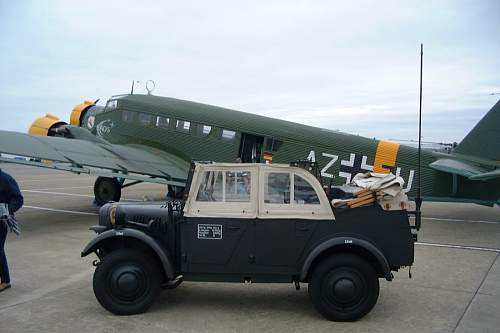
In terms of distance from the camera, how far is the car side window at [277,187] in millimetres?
5121

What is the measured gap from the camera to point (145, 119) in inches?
574

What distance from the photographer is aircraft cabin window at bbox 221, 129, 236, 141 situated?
1342 centimetres

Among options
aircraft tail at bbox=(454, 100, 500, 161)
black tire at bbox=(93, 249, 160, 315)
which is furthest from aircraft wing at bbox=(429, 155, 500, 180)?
black tire at bbox=(93, 249, 160, 315)

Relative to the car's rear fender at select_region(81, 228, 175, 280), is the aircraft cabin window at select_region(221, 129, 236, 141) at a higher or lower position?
higher

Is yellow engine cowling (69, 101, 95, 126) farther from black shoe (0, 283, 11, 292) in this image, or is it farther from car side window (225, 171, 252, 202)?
car side window (225, 171, 252, 202)

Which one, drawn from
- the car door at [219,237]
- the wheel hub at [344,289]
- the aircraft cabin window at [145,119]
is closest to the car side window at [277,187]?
the car door at [219,237]

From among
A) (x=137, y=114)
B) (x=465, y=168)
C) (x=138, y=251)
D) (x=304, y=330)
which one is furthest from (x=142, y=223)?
(x=137, y=114)

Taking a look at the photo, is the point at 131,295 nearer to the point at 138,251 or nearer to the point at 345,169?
the point at 138,251

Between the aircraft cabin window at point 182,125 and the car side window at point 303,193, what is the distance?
9273 millimetres

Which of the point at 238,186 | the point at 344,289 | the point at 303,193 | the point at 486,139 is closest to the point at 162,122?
the point at 486,139

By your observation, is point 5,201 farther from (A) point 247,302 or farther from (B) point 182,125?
(B) point 182,125

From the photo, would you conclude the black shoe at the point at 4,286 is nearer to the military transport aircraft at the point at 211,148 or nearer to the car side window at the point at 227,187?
the car side window at the point at 227,187

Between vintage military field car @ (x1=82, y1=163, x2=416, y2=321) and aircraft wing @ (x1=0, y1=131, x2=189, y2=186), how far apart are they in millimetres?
6616

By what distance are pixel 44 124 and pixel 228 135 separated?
7.13m
